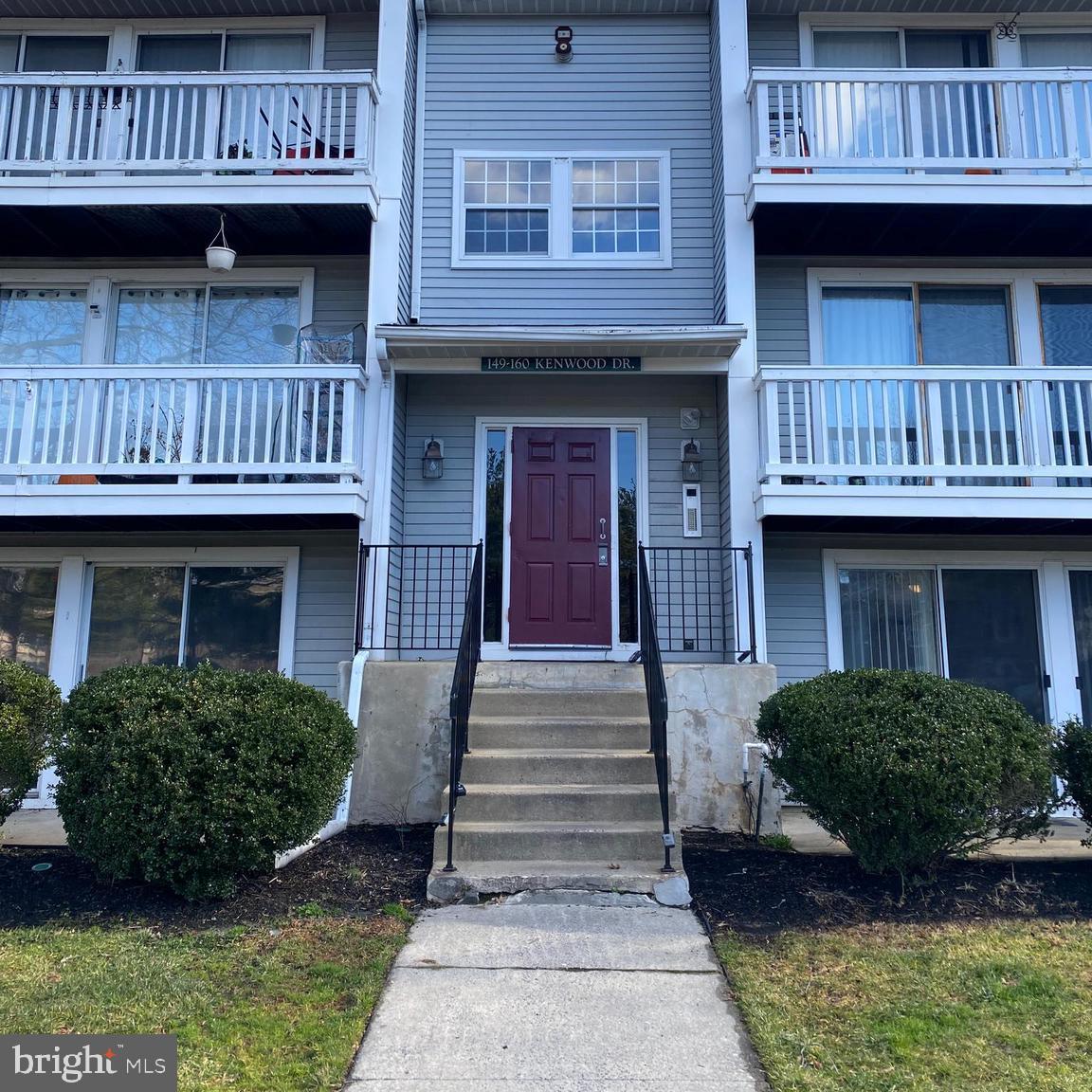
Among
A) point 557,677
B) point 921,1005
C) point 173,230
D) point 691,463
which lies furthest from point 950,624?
point 173,230

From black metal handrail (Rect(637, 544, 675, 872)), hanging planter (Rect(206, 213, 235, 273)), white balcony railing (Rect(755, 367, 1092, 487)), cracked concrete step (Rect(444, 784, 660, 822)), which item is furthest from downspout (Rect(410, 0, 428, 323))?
cracked concrete step (Rect(444, 784, 660, 822))

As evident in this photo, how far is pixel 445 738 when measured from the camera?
7055 mm

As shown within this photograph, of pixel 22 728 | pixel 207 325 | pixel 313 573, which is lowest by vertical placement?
pixel 22 728

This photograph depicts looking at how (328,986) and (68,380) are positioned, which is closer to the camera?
(328,986)

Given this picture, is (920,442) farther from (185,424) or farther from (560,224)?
(185,424)

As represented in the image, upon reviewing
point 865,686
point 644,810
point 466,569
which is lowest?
point 644,810

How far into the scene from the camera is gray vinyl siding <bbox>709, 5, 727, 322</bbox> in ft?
28.2

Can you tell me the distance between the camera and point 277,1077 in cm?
332

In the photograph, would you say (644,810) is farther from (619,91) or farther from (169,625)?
(619,91)

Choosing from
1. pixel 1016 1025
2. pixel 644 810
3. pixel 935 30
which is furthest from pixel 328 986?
pixel 935 30

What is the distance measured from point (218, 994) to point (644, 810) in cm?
284

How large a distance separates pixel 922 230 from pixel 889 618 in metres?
3.69

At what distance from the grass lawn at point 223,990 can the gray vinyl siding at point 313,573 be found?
380cm

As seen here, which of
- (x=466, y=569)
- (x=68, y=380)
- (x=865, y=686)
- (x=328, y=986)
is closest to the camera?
(x=328, y=986)
